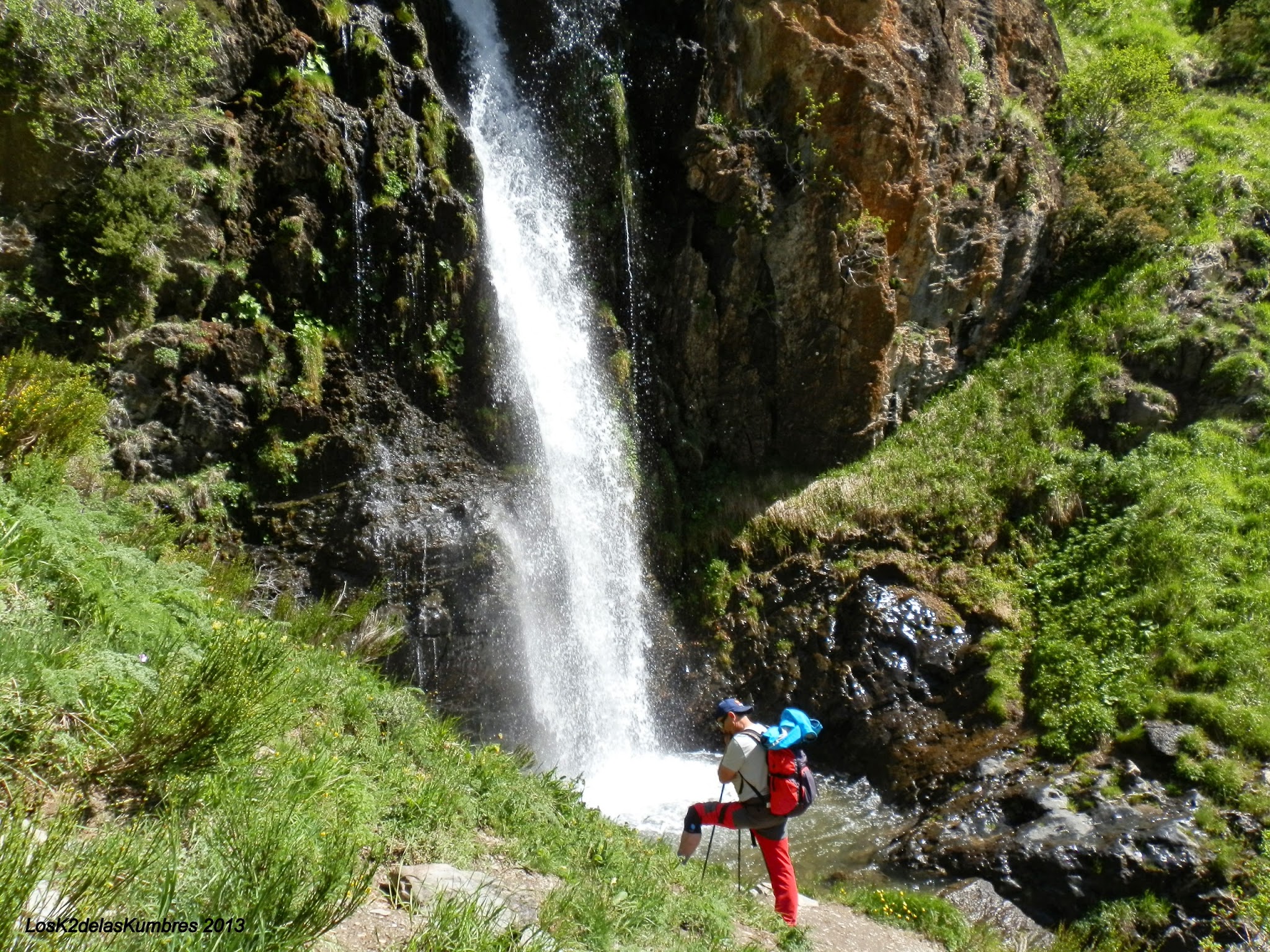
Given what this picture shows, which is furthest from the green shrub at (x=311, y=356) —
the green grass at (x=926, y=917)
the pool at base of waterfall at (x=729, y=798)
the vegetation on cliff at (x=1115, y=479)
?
the green grass at (x=926, y=917)

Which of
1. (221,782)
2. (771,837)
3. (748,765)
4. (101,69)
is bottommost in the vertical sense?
(771,837)

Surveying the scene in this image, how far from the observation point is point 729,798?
320 inches

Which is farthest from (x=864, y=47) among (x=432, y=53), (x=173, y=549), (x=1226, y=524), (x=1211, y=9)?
(x=1211, y=9)

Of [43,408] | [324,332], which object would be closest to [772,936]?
[43,408]

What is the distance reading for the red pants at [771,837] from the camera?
4898 mm

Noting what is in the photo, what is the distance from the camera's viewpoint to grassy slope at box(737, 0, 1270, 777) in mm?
8633

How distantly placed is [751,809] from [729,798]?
3499 millimetres

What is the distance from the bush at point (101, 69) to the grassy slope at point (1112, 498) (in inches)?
341

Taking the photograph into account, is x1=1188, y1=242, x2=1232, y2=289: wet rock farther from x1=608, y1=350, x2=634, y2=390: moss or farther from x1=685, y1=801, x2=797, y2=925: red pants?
x1=685, y1=801, x2=797, y2=925: red pants

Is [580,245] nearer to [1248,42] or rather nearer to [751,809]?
[751,809]

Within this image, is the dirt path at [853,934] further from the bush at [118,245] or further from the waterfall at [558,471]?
the bush at [118,245]

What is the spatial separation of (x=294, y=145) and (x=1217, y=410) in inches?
511

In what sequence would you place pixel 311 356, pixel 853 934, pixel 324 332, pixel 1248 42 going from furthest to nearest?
pixel 1248 42, pixel 324 332, pixel 311 356, pixel 853 934

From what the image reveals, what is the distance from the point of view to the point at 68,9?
6.63 meters
